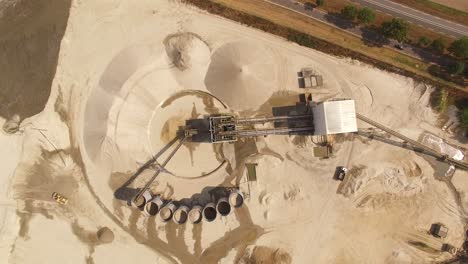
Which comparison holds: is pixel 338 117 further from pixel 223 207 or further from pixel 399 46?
pixel 223 207

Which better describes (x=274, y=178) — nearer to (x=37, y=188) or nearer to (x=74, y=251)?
(x=74, y=251)

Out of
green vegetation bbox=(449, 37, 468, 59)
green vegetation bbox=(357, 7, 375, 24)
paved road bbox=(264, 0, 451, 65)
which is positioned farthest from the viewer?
paved road bbox=(264, 0, 451, 65)

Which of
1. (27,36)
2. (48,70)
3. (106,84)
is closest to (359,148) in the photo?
(106,84)

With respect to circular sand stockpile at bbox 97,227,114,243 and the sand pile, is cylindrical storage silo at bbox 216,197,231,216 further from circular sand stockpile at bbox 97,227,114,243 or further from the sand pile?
the sand pile

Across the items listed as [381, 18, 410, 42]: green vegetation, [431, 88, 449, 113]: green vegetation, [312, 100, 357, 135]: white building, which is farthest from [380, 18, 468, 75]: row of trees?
[312, 100, 357, 135]: white building

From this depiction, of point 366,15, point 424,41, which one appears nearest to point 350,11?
point 366,15
